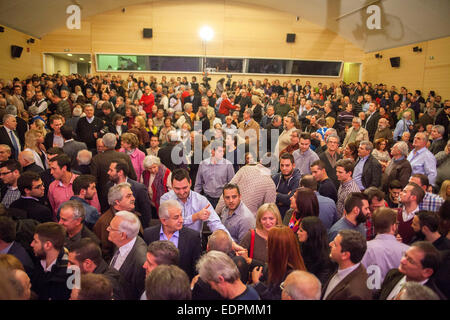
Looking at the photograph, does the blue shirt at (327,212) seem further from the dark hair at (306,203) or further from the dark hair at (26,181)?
the dark hair at (26,181)

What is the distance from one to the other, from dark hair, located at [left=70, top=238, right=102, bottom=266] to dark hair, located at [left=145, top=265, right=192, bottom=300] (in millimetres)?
576

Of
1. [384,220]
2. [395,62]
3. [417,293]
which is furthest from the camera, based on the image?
[395,62]

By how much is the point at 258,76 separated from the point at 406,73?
233 inches

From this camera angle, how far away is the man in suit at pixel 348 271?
201cm

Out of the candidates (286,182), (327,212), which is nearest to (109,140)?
(286,182)

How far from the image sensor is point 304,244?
8.02 feet

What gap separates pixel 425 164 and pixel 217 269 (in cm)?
393

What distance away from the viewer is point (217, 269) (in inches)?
73.0

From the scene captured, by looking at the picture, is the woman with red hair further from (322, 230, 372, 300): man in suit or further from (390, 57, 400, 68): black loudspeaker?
(390, 57, 400, 68): black loudspeaker

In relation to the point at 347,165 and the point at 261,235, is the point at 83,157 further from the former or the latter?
the point at 347,165

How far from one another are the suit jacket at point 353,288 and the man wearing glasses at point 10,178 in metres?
2.99
